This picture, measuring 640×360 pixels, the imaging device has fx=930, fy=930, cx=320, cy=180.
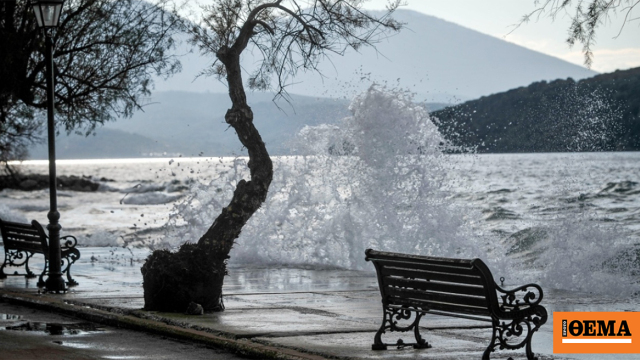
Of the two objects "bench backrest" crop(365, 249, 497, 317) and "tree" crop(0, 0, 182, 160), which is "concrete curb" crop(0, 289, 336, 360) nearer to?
"bench backrest" crop(365, 249, 497, 317)

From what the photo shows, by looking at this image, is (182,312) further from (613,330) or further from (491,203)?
(491,203)

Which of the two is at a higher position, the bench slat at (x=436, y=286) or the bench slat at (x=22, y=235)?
the bench slat at (x=22, y=235)

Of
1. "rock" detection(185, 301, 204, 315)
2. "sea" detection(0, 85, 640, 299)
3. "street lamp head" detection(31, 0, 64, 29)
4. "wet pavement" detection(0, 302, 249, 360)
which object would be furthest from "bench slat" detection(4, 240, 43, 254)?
"rock" detection(185, 301, 204, 315)

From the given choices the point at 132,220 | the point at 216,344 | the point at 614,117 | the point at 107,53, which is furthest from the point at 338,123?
the point at 614,117

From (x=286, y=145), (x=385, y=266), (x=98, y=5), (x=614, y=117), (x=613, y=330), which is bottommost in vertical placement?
(x=613, y=330)

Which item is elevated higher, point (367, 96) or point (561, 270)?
point (367, 96)

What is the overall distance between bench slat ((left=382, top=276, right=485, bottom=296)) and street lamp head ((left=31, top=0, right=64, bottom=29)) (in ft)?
20.9

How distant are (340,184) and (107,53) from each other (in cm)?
677

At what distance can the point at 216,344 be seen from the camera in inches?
308

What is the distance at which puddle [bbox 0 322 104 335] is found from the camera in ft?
28.5

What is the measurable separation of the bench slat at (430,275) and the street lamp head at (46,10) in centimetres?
632

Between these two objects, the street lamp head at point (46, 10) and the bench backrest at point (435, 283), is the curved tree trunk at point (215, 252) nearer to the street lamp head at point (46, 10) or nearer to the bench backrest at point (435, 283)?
the bench backrest at point (435, 283)

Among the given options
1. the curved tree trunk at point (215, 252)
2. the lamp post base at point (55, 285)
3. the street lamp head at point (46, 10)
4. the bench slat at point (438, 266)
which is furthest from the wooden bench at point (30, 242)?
the bench slat at point (438, 266)

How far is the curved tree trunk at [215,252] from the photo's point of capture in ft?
31.2
